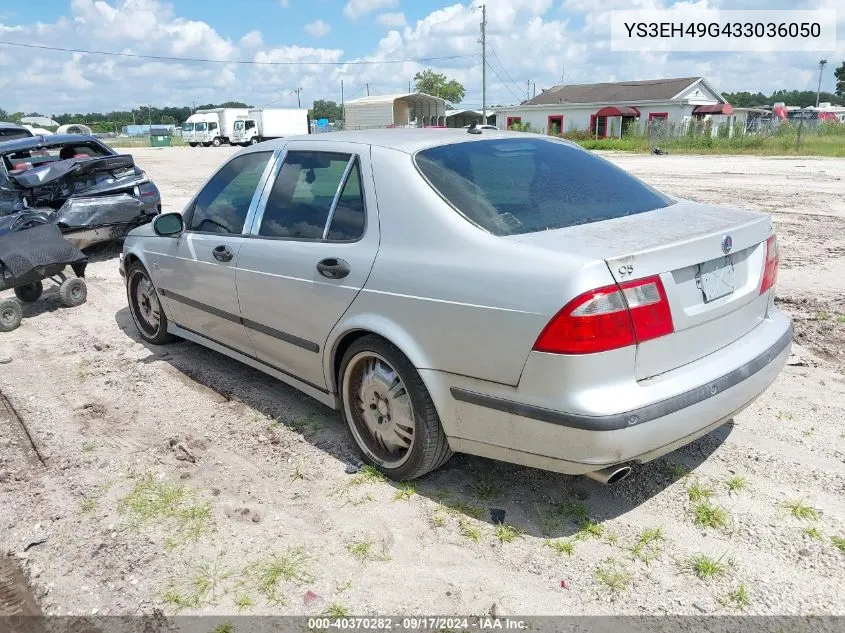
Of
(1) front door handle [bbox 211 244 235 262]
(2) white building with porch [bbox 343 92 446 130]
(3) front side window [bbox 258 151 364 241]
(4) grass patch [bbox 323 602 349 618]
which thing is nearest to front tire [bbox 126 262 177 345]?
(1) front door handle [bbox 211 244 235 262]

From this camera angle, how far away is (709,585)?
2.69 metres

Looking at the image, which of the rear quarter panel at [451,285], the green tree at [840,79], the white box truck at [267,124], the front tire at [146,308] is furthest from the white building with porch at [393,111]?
the green tree at [840,79]

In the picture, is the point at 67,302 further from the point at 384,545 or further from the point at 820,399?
the point at 820,399

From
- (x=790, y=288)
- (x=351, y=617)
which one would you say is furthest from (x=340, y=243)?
(x=790, y=288)

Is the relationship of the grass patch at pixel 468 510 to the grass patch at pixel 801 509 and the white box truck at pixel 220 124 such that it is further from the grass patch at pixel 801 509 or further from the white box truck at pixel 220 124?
the white box truck at pixel 220 124

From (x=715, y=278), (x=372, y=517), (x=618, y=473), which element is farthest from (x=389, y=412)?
(x=715, y=278)

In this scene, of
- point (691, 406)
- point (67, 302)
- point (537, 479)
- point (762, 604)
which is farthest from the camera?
point (67, 302)

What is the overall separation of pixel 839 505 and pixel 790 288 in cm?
401

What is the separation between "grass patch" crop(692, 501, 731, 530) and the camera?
3.05 m

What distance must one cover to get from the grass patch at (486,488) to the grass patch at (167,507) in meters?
1.29

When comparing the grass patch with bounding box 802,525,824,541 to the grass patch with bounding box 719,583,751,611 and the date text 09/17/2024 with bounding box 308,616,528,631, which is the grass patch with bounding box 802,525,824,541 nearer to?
the grass patch with bounding box 719,583,751,611

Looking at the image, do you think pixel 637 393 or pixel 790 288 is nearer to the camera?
pixel 637 393

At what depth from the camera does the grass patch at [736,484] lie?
331 cm

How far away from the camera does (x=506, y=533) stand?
10.1ft
